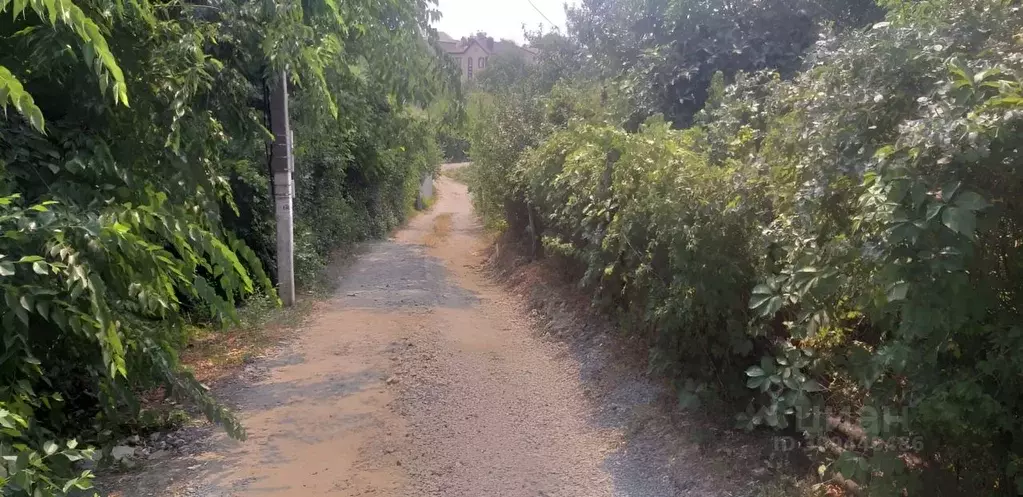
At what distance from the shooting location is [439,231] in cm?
2825

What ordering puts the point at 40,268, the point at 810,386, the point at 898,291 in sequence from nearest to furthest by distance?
the point at 898,291 < the point at 40,268 < the point at 810,386

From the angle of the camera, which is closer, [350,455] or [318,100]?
[350,455]

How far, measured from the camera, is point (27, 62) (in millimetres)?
4805

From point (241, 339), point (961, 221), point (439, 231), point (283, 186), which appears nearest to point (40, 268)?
point (961, 221)

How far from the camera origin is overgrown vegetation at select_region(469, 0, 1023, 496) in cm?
299

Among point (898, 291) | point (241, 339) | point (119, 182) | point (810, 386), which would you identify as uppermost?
point (119, 182)

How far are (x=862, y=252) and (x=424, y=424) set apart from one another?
13.7ft

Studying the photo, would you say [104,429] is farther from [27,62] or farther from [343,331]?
[343,331]

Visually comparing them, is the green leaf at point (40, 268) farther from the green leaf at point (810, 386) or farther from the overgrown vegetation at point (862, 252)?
the green leaf at point (810, 386)

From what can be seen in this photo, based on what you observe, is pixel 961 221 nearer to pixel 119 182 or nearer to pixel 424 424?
pixel 424 424

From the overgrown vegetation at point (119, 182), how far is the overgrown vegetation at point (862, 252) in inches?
125

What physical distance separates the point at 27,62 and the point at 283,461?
3.24 m

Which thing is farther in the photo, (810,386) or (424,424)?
(424,424)

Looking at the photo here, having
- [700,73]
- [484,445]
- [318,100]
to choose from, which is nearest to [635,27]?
[700,73]
